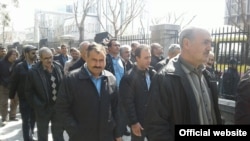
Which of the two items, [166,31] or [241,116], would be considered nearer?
[241,116]

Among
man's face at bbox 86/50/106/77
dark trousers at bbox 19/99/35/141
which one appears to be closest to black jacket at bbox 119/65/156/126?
man's face at bbox 86/50/106/77

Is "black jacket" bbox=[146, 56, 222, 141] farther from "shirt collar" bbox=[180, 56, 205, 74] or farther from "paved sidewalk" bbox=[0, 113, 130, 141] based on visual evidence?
"paved sidewalk" bbox=[0, 113, 130, 141]

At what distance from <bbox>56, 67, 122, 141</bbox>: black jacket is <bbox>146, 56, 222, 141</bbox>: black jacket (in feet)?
3.21

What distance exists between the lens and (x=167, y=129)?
8.38 feet

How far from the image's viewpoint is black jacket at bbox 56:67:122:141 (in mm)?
3406

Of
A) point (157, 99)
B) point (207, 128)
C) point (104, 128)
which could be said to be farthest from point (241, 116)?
point (104, 128)

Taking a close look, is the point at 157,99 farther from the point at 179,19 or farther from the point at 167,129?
the point at 179,19

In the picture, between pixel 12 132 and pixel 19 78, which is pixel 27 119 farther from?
pixel 12 132

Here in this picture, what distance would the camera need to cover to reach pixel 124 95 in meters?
4.43

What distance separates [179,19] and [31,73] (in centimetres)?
3258

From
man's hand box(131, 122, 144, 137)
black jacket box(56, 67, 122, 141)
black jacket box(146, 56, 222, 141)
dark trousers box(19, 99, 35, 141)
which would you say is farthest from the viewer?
dark trousers box(19, 99, 35, 141)

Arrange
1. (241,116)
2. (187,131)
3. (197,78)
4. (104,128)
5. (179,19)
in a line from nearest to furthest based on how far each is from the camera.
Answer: (187,131) < (197,78) < (241,116) < (104,128) < (179,19)

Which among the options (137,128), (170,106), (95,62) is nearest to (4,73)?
(137,128)

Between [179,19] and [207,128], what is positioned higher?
[179,19]
